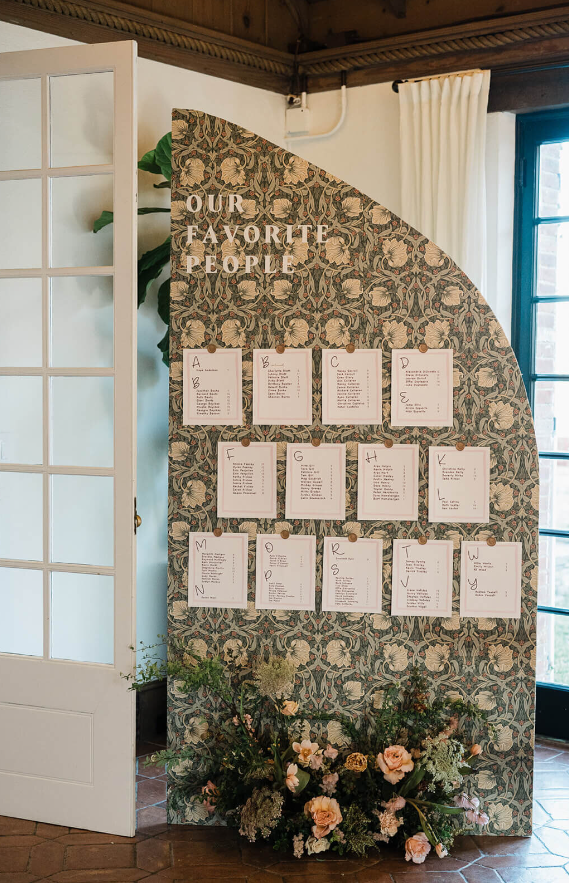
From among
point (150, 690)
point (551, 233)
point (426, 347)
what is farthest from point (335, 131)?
point (150, 690)

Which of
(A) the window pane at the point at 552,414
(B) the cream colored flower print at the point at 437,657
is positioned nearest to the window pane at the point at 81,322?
(B) the cream colored flower print at the point at 437,657

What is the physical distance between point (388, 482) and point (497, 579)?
466mm

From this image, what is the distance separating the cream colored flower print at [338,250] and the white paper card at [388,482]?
1.97 ft

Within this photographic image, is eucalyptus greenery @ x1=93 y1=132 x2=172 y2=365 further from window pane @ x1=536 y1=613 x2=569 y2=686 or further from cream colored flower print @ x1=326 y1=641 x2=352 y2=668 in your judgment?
window pane @ x1=536 y1=613 x2=569 y2=686

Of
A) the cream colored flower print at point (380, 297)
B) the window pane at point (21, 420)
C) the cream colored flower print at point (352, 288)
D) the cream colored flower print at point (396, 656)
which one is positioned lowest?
the cream colored flower print at point (396, 656)

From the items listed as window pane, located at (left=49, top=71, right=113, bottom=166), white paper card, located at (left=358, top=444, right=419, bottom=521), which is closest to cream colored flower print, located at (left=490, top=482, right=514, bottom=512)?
white paper card, located at (left=358, top=444, right=419, bottom=521)

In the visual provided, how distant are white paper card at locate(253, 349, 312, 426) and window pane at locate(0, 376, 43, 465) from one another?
2.39 feet

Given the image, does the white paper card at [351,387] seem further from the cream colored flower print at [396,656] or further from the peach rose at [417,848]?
the peach rose at [417,848]

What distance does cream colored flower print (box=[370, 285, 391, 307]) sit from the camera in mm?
2889

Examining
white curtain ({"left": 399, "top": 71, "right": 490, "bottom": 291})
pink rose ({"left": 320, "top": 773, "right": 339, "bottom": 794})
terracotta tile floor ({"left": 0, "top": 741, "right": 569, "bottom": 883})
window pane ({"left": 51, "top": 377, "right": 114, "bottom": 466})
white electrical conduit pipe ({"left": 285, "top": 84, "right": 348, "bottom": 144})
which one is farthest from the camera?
white electrical conduit pipe ({"left": 285, "top": 84, "right": 348, "bottom": 144})

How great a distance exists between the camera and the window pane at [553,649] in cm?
389

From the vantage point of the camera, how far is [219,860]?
281cm

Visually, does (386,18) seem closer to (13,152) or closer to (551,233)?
(551,233)

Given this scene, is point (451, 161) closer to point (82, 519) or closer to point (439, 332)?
point (439, 332)
